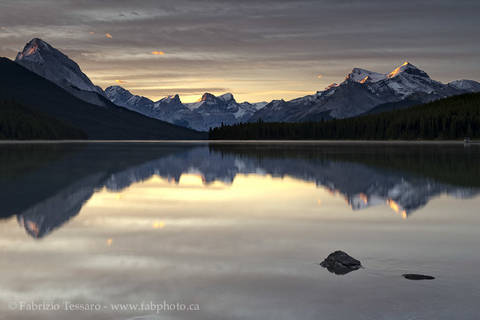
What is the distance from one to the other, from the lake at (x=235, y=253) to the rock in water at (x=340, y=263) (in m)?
0.30

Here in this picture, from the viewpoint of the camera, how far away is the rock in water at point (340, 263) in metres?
15.4

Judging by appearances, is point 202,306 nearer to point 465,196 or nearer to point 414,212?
point 414,212

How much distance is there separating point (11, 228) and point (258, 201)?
14779mm

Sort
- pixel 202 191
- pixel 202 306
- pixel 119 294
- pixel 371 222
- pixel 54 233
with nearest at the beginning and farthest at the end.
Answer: pixel 202 306
pixel 119 294
pixel 54 233
pixel 371 222
pixel 202 191

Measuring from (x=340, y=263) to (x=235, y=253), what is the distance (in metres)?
3.78

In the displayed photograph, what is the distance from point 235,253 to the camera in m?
17.7

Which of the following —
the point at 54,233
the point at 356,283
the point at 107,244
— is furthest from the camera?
the point at 54,233

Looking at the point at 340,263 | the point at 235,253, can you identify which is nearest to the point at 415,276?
the point at 340,263

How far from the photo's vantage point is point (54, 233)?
21.2 metres

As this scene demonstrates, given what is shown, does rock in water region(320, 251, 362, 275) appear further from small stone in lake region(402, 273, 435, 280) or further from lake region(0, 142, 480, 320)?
small stone in lake region(402, 273, 435, 280)

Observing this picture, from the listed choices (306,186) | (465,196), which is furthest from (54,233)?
(465,196)

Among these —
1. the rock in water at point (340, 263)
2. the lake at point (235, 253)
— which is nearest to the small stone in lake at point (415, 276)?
the lake at point (235, 253)

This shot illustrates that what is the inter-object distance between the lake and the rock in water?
0.30 meters

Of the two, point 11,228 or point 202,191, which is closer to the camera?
point 11,228
